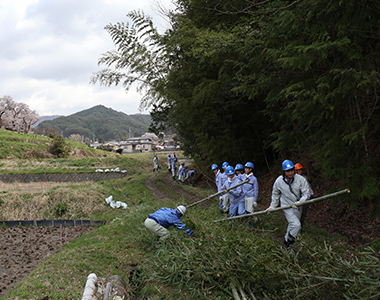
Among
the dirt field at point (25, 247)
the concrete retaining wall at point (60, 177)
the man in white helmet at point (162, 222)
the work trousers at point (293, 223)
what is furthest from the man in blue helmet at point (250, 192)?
the concrete retaining wall at point (60, 177)

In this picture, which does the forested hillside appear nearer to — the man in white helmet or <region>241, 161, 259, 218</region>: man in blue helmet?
<region>241, 161, 259, 218</region>: man in blue helmet

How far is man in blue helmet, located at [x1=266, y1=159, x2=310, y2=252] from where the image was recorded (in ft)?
19.8

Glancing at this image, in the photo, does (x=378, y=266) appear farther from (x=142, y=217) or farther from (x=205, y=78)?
(x=205, y=78)

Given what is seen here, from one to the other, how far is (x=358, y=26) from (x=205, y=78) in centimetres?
726

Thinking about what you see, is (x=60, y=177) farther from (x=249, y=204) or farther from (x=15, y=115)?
(x=15, y=115)

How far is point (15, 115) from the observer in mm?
75125

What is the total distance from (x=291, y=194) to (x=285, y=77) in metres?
3.68

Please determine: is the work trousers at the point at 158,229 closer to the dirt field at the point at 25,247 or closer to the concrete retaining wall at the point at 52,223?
the dirt field at the point at 25,247

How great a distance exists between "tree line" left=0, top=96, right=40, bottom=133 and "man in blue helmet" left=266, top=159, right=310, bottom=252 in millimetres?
79199

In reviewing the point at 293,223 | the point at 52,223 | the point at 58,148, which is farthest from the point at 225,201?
the point at 58,148

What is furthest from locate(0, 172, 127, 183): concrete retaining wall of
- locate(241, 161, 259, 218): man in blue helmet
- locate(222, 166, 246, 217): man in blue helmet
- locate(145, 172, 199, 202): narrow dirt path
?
locate(241, 161, 259, 218): man in blue helmet

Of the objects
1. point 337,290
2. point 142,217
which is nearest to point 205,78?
point 142,217

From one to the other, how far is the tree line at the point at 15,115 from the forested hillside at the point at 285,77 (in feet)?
226

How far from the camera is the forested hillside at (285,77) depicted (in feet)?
20.1
